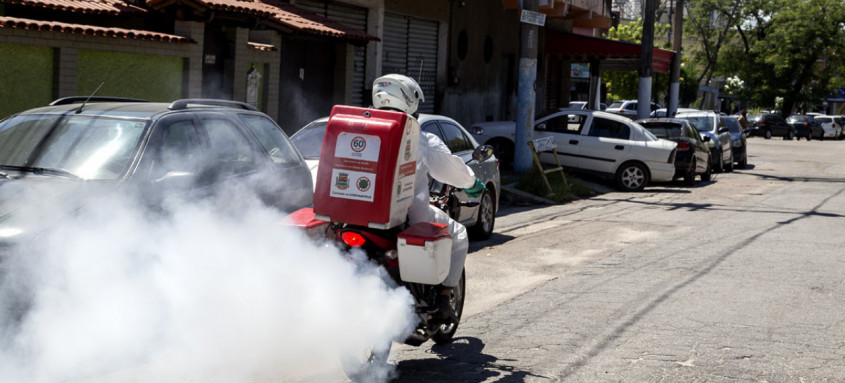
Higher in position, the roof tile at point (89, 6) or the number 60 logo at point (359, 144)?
the roof tile at point (89, 6)

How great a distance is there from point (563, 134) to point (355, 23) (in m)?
4.80

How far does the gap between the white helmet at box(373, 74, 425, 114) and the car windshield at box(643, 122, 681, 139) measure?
53.9 feet

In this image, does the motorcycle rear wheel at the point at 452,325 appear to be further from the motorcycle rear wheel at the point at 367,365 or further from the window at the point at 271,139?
the window at the point at 271,139

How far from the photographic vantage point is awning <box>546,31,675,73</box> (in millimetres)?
28188

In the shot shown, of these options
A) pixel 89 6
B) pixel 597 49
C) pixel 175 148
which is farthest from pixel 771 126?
pixel 175 148

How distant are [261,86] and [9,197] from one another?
1014cm

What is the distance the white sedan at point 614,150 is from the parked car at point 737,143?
786cm

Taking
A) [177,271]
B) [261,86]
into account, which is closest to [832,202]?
[261,86]

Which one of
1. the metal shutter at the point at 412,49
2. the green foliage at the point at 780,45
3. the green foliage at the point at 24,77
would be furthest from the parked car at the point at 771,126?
the green foliage at the point at 24,77

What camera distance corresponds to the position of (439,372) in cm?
575

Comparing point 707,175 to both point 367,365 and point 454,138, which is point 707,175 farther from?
point 367,365

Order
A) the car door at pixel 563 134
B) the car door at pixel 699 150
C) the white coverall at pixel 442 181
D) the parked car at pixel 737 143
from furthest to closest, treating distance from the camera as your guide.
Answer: the parked car at pixel 737 143, the car door at pixel 699 150, the car door at pixel 563 134, the white coverall at pixel 442 181

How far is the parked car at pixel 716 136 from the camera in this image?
24406 mm

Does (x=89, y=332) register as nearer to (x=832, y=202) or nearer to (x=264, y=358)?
(x=264, y=358)
